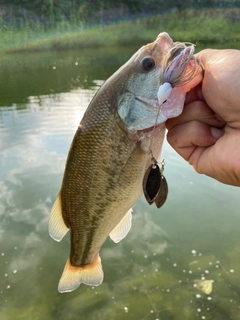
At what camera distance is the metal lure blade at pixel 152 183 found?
2.06 meters

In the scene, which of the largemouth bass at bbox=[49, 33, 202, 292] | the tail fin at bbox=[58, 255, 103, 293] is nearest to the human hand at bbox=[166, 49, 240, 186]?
the largemouth bass at bbox=[49, 33, 202, 292]

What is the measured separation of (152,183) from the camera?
6.79 ft

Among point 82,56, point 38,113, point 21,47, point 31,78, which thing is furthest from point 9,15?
point 38,113

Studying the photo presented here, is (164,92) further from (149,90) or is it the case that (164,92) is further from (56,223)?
(56,223)

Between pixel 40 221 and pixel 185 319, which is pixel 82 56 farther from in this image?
pixel 185 319

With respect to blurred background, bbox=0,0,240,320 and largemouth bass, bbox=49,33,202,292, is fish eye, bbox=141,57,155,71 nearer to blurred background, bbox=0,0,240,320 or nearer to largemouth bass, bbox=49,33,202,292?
largemouth bass, bbox=49,33,202,292

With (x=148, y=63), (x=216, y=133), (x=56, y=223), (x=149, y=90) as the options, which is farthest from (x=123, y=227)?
(x=148, y=63)

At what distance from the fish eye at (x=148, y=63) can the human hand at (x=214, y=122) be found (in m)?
0.29

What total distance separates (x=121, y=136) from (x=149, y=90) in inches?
11.9

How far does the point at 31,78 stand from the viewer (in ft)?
62.1

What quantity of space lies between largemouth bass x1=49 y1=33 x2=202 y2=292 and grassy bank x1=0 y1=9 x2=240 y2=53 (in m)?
25.2

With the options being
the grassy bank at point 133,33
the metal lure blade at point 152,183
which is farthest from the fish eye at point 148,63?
the grassy bank at point 133,33

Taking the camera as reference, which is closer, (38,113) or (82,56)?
(38,113)

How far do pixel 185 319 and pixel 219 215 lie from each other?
94.7 inches
